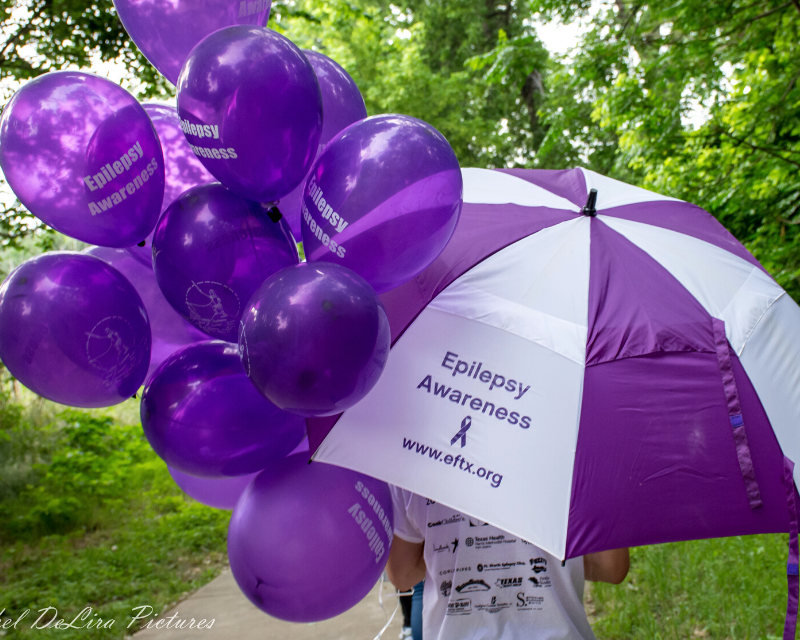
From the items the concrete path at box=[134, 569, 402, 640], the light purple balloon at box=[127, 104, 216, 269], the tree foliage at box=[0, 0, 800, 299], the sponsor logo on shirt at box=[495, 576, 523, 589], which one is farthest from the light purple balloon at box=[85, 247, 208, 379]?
the tree foliage at box=[0, 0, 800, 299]

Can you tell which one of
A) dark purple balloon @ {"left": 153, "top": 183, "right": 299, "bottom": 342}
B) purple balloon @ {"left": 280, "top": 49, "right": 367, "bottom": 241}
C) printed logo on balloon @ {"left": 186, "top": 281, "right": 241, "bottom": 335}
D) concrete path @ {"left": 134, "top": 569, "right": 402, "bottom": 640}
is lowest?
concrete path @ {"left": 134, "top": 569, "right": 402, "bottom": 640}

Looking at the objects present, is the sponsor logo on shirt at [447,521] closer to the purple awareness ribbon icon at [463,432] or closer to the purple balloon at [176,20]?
the purple awareness ribbon icon at [463,432]

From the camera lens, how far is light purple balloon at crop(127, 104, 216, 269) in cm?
216

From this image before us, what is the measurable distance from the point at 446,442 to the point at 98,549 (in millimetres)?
6160

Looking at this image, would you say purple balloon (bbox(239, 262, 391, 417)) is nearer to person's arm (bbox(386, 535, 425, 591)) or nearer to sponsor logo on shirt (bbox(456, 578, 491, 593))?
sponsor logo on shirt (bbox(456, 578, 491, 593))

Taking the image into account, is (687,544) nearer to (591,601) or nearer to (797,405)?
(591,601)

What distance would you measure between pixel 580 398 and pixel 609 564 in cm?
73

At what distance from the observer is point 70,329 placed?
184 cm

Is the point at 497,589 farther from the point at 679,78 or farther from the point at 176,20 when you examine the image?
the point at 679,78

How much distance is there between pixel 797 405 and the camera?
218cm

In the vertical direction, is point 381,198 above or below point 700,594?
above

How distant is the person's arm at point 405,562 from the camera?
8.26ft

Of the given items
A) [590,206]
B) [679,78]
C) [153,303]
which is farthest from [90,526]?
[679,78]

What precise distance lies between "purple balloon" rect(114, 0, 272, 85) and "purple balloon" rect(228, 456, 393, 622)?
1.39 metres
